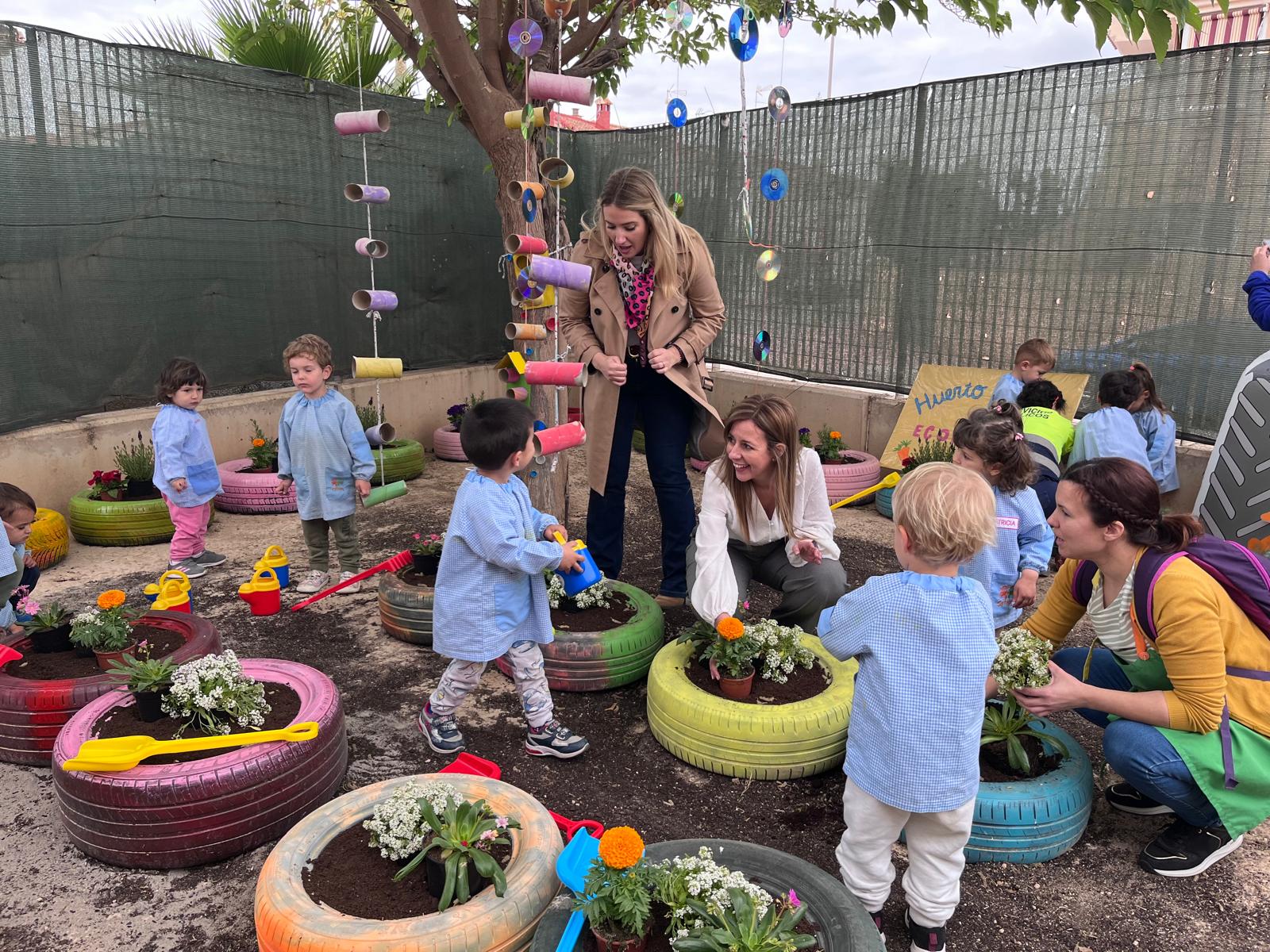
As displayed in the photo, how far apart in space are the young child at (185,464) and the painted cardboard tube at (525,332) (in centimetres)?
219

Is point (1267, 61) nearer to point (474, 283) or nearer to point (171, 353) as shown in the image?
point (474, 283)

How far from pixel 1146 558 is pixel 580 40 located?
4.60 m

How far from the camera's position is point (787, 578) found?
345cm

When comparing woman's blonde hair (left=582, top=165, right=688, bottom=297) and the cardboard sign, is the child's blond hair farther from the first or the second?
the cardboard sign

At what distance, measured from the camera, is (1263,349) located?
479 centimetres

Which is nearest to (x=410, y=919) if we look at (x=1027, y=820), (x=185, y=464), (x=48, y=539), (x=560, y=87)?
(x=1027, y=820)

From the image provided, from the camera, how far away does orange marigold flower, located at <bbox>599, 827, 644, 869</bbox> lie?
67.4 inches

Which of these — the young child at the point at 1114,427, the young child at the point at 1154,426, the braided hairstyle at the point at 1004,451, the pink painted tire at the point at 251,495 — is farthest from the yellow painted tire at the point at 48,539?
the young child at the point at 1154,426

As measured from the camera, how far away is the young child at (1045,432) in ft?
14.5

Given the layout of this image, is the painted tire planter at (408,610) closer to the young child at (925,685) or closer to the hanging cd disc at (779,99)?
the young child at (925,685)

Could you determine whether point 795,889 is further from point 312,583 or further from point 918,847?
point 312,583

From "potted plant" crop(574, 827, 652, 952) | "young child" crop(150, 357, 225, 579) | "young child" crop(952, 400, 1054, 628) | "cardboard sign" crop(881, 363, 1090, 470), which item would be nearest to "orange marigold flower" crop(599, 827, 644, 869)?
"potted plant" crop(574, 827, 652, 952)

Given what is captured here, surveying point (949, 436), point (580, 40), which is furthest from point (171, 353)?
point (949, 436)

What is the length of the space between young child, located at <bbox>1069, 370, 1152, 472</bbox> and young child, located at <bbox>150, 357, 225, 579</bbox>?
4.81m
